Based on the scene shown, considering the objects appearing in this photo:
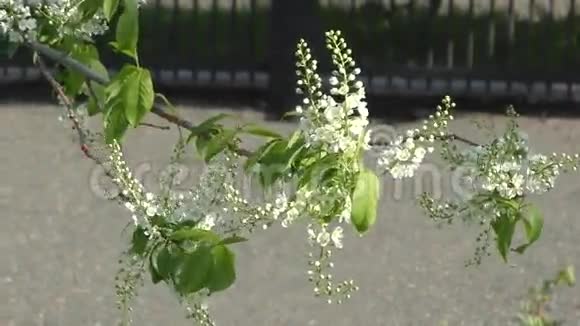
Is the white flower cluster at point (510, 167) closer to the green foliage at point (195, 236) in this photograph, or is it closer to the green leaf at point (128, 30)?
the green foliage at point (195, 236)

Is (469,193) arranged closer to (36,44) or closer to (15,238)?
(36,44)

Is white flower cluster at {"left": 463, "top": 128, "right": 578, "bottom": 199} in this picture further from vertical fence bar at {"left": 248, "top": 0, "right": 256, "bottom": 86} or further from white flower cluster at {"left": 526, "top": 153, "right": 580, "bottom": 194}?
vertical fence bar at {"left": 248, "top": 0, "right": 256, "bottom": 86}

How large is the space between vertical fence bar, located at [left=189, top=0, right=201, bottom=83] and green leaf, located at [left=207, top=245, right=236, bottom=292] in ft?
29.1

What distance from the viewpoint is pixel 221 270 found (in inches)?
83.4

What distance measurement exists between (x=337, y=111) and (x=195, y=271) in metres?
0.35

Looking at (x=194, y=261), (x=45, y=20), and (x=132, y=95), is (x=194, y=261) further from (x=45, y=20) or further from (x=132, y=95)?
(x=45, y=20)

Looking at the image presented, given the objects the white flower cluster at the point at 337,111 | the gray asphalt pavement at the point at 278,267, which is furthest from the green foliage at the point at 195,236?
the gray asphalt pavement at the point at 278,267

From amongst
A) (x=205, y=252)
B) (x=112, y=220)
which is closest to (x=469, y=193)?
(x=205, y=252)

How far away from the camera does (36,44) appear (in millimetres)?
2617

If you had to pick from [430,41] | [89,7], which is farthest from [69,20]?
[430,41]

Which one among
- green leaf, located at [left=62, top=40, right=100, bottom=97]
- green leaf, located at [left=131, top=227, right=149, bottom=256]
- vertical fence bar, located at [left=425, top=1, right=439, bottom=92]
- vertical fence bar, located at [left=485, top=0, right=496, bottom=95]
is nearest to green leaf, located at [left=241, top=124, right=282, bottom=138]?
green leaf, located at [left=131, top=227, right=149, bottom=256]

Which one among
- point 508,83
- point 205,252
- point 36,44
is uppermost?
point 36,44

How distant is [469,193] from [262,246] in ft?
15.1

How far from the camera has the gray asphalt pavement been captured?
231 inches
